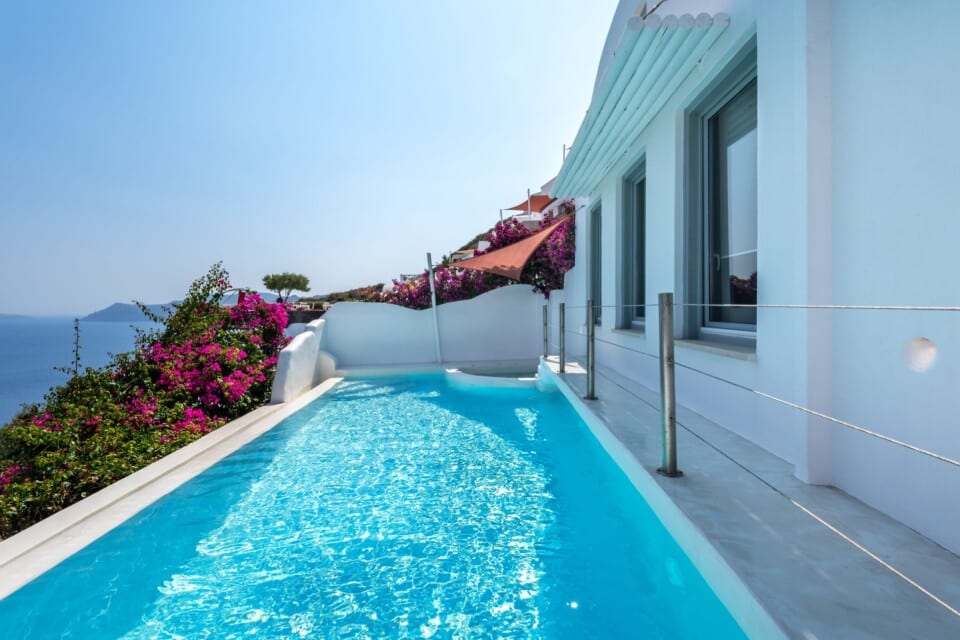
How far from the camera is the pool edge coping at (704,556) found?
1.43 meters

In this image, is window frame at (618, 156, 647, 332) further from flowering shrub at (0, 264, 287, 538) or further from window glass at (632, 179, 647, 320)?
flowering shrub at (0, 264, 287, 538)

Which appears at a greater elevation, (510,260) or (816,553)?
(510,260)

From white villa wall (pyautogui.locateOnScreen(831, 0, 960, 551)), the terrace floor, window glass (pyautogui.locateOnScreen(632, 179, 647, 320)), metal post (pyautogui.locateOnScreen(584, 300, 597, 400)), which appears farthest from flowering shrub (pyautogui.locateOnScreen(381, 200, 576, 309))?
white villa wall (pyautogui.locateOnScreen(831, 0, 960, 551))

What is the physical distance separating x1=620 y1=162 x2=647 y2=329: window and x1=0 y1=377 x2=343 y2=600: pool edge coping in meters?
5.19

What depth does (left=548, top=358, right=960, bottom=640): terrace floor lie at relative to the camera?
1315mm

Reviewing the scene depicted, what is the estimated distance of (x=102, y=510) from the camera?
3062 mm

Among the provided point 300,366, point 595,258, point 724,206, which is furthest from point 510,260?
point 724,206

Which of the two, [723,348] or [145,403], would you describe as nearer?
[723,348]

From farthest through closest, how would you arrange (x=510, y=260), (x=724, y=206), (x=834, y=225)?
(x=510, y=260)
(x=724, y=206)
(x=834, y=225)

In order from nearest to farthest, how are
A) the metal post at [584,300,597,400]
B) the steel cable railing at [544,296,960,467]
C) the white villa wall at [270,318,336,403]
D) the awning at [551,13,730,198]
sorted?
the steel cable railing at [544,296,960,467] < the awning at [551,13,730,198] < the metal post at [584,300,597,400] < the white villa wall at [270,318,336,403]

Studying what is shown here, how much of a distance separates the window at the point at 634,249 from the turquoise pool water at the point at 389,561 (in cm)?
288

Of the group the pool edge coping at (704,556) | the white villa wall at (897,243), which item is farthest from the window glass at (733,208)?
the pool edge coping at (704,556)

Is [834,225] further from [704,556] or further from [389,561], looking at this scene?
[389,561]

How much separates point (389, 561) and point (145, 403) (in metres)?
4.12
